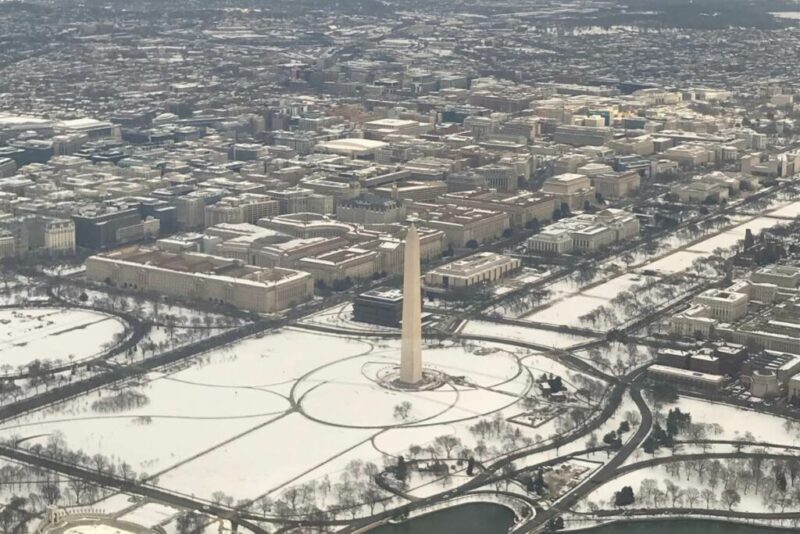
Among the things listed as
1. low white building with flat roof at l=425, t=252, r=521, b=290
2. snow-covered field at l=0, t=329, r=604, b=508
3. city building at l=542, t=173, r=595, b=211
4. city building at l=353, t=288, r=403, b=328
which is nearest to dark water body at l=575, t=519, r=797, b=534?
snow-covered field at l=0, t=329, r=604, b=508

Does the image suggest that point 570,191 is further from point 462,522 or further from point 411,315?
point 462,522

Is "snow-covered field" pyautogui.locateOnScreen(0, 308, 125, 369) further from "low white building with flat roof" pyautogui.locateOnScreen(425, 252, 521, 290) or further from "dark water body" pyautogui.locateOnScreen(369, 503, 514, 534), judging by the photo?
"dark water body" pyautogui.locateOnScreen(369, 503, 514, 534)

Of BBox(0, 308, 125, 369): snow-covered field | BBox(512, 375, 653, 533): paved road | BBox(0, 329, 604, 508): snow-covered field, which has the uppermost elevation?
BBox(512, 375, 653, 533): paved road

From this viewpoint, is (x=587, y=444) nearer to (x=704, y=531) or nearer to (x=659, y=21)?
(x=704, y=531)

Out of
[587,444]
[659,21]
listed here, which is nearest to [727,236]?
[587,444]

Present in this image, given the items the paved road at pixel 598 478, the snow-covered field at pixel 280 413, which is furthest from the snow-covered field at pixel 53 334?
the paved road at pixel 598 478

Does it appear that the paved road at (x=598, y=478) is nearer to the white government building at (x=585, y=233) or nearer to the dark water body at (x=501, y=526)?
the dark water body at (x=501, y=526)
